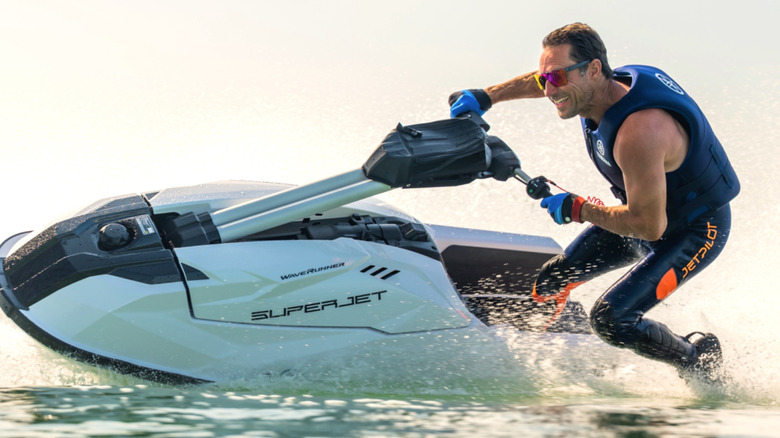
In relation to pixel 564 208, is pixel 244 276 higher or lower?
lower

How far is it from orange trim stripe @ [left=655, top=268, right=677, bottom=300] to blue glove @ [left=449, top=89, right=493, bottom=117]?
101cm

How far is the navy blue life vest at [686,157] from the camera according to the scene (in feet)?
9.40

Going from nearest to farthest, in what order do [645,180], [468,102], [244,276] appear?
[645,180], [244,276], [468,102]

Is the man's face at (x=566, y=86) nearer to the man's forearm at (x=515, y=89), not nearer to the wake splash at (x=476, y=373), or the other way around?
the man's forearm at (x=515, y=89)

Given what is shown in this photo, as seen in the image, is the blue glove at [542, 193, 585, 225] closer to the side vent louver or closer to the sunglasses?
the sunglasses

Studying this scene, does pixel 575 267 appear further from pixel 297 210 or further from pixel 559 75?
pixel 297 210

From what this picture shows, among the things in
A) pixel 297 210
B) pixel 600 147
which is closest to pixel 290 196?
pixel 297 210

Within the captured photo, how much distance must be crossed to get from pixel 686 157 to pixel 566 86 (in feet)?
1.64

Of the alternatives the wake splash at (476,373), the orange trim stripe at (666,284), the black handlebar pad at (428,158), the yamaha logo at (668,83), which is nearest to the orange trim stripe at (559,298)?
the wake splash at (476,373)

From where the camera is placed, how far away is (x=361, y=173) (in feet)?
10.1

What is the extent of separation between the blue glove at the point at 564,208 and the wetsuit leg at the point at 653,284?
1.47ft

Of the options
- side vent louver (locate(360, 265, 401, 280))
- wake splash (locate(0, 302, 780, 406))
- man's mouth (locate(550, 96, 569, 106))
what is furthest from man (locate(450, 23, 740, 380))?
side vent louver (locate(360, 265, 401, 280))

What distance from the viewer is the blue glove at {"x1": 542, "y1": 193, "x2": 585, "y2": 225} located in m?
2.90

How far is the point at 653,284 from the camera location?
3.14m
